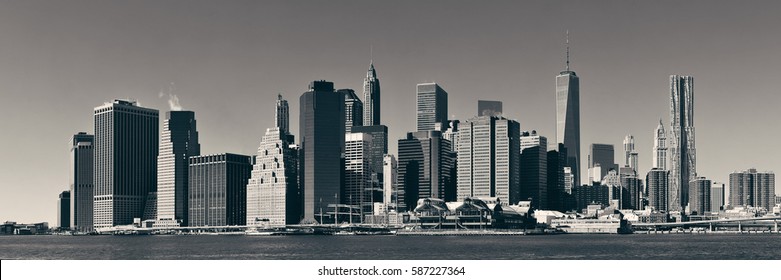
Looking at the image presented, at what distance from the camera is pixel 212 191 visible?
431 feet

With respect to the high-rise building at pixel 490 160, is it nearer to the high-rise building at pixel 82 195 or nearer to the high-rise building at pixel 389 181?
the high-rise building at pixel 389 181

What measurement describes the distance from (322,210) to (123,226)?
73.8 ft

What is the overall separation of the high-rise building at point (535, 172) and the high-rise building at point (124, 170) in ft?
159

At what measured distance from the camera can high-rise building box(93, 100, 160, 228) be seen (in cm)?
9819

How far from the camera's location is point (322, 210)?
127625mm

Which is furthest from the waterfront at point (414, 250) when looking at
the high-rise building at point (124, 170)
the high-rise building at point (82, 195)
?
the high-rise building at point (82, 195)

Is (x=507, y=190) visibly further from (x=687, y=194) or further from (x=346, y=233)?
(x=687, y=194)

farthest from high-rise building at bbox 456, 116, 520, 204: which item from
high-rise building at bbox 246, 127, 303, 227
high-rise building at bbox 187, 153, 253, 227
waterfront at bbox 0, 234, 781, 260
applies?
waterfront at bbox 0, 234, 781, 260

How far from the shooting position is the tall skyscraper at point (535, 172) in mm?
145125

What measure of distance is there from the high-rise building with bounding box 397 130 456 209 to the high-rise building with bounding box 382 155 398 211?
123cm

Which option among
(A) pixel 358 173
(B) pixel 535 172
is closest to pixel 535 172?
(B) pixel 535 172

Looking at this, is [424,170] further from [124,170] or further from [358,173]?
[124,170]
